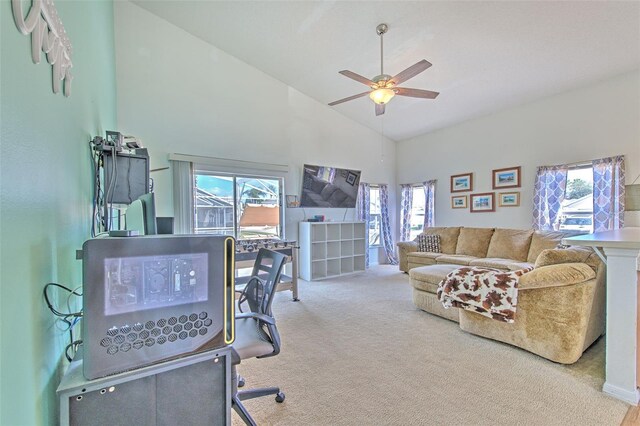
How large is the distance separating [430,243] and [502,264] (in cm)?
136

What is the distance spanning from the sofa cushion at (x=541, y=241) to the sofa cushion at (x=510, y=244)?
0.09 m

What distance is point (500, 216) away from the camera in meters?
5.00

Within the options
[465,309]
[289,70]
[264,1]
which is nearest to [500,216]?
[465,309]

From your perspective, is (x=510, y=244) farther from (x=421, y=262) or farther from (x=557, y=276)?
(x=557, y=276)

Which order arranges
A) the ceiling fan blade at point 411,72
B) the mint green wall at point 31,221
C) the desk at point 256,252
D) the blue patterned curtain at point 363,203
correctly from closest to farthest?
the mint green wall at point 31,221 < the ceiling fan blade at point 411,72 < the desk at point 256,252 < the blue patterned curtain at point 363,203

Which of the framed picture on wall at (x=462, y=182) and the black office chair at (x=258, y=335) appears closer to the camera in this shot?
the black office chair at (x=258, y=335)

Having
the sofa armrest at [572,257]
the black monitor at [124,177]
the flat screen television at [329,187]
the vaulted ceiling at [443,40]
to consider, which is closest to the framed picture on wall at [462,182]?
the vaulted ceiling at [443,40]

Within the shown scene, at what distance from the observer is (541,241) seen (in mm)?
4035

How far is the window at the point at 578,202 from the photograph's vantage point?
405 cm

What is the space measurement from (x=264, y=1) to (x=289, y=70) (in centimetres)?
139

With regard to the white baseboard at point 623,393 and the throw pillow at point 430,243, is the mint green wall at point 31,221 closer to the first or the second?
the white baseboard at point 623,393

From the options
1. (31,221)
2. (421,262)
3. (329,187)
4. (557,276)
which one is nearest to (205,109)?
(329,187)

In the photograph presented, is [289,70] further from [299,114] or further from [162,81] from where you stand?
[162,81]

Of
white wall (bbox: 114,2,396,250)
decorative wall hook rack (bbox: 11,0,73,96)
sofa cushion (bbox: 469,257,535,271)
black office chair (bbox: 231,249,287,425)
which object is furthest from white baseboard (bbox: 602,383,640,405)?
white wall (bbox: 114,2,396,250)
